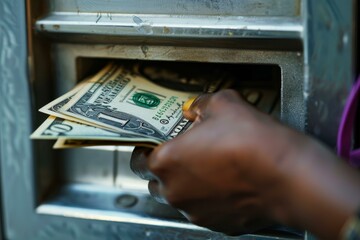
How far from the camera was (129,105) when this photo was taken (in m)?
0.96

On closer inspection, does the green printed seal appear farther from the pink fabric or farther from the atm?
the pink fabric

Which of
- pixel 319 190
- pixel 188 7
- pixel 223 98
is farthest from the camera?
pixel 188 7

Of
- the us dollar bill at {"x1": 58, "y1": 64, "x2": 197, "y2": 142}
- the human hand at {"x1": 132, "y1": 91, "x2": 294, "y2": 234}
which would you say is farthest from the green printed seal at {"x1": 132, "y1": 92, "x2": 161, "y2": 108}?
the human hand at {"x1": 132, "y1": 91, "x2": 294, "y2": 234}

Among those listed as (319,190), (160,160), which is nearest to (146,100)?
(160,160)

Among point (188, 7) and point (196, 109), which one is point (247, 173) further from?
point (188, 7)

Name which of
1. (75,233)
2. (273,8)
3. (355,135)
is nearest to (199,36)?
(273,8)

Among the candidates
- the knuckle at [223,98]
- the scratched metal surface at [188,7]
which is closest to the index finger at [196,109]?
the knuckle at [223,98]

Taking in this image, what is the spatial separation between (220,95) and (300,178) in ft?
0.64

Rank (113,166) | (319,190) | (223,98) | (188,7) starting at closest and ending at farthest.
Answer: (319,190), (223,98), (188,7), (113,166)

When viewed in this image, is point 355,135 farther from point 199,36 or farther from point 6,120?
point 6,120

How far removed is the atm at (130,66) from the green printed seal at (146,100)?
6cm

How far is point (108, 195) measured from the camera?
106 cm

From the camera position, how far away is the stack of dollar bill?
2.74 ft

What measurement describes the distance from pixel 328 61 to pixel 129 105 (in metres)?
0.32
